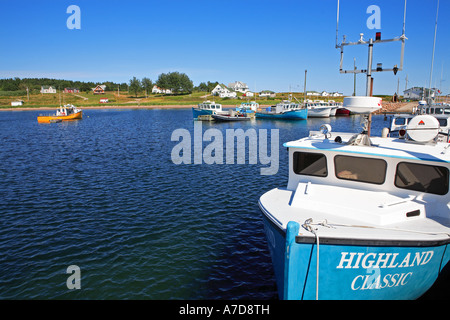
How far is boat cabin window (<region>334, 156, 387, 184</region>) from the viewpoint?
9.69 meters

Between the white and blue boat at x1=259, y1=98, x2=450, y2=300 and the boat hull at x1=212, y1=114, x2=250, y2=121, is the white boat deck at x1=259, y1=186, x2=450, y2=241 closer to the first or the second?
the white and blue boat at x1=259, y1=98, x2=450, y2=300

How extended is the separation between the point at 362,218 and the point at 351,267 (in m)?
1.46

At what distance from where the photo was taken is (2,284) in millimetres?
10617

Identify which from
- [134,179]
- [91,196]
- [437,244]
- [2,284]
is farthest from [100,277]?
[134,179]

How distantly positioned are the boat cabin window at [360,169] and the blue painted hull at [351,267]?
267 cm

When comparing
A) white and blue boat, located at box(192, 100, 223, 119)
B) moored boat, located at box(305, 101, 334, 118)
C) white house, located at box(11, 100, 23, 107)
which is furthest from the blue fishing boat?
white house, located at box(11, 100, 23, 107)

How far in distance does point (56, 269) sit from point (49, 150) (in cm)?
2836

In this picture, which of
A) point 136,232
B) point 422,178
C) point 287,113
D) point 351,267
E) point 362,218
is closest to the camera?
point 351,267

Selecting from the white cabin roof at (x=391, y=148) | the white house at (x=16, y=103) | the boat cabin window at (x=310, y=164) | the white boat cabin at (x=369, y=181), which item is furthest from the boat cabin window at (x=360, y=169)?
the white house at (x=16, y=103)

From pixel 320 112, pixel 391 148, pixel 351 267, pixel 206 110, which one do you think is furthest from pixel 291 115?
pixel 351 267

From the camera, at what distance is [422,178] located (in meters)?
9.30

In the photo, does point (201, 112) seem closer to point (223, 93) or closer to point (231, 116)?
point (231, 116)

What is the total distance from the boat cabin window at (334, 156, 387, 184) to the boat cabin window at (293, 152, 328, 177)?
45 centimetres
